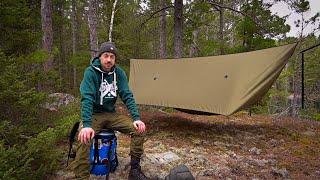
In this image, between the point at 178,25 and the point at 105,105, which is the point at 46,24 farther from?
the point at 105,105

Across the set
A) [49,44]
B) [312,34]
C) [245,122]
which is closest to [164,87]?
[245,122]

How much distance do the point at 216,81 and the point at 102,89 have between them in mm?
2711

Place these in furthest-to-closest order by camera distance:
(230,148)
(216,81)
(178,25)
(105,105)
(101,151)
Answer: (178,25) < (216,81) < (230,148) < (105,105) < (101,151)

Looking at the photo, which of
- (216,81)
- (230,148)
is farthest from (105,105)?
(216,81)

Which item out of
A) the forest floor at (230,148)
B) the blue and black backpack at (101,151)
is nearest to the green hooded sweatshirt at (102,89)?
the blue and black backpack at (101,151)

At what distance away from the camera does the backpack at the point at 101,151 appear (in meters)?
2.94

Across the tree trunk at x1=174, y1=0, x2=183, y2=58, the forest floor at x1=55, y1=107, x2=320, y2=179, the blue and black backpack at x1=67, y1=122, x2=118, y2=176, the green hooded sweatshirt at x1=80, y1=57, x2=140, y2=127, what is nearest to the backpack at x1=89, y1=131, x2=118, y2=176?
the blue and black backpack at x1=67, y1=122, x2=118, y2=176

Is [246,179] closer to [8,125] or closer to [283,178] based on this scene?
[283,178]

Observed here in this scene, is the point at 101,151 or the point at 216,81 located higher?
the point at 216,81

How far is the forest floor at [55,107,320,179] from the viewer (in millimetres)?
3932

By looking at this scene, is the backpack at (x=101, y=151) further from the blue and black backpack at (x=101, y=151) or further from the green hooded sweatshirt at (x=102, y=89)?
the green hooded sweatshirt at (x=102, y=89)

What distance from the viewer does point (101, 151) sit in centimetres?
296

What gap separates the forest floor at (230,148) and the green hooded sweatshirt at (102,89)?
827mm

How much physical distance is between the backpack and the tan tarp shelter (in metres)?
2.31
